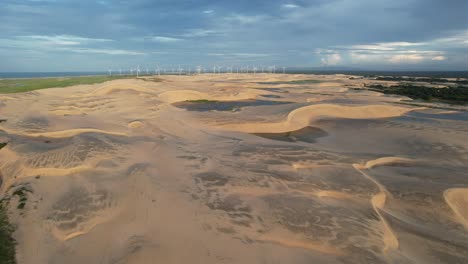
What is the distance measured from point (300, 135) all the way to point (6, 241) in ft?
50.1

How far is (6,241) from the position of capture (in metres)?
6.95

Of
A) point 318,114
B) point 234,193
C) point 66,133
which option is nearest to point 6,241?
point 234,193

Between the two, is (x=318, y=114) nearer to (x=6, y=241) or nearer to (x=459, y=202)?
(x=459, y=202)

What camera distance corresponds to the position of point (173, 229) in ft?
24.8

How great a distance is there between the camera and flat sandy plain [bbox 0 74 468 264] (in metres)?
6.84

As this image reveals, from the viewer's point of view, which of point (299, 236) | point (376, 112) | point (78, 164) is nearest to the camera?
point (299, 236)

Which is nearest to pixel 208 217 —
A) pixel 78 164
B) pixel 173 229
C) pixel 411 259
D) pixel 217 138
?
pixel 173 229

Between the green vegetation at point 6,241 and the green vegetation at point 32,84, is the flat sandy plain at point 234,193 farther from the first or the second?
the green vegetation at point 32,84

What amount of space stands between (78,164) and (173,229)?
6427 millimetres

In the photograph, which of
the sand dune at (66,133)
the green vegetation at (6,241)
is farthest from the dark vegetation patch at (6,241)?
the sand dune at (66,133)

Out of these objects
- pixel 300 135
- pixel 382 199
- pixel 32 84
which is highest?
pixel 32 84

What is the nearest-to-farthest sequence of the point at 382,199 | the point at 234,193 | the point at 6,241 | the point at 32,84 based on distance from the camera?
the point at 6,241 < the point at 382,199 < the point at 234,193 < the point at 32,84

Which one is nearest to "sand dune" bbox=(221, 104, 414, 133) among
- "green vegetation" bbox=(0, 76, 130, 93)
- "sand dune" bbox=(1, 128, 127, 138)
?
"sand dune" bbox=(1, 128, 127, 138)

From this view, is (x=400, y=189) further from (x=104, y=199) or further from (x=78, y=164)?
(x=78, y=164)
